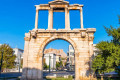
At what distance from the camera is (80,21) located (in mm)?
16938

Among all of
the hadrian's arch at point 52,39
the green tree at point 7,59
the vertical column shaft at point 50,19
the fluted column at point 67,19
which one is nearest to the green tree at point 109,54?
the hadrian's arch at point 52,39

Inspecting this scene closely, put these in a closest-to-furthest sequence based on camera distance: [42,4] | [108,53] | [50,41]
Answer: [108,53] → [50,41] → [42,4]

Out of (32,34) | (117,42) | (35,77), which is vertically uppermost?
(32,34)

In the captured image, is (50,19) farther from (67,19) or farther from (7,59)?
(7,59)

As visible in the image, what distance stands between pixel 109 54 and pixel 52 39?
7.27 metres

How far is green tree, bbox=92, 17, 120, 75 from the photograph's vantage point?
449 inches

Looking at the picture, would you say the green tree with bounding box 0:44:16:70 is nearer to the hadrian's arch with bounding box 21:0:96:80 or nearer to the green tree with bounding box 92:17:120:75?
the hadrian's arch with bounding box 21:0:96:80

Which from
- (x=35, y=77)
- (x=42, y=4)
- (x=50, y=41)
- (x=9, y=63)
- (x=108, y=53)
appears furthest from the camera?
(x=9, y=63)

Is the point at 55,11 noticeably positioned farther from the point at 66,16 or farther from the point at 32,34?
the point at 32,34

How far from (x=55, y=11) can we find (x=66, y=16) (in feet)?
7.51

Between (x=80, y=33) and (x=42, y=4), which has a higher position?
(x=42, y=4)

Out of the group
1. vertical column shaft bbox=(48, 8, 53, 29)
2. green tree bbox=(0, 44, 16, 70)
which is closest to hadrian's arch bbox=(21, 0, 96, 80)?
vertical column shaft bbox=(48, 8, 53, 29)

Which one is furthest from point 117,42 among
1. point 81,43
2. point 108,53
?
point 81,43

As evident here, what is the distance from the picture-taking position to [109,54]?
12.6m
